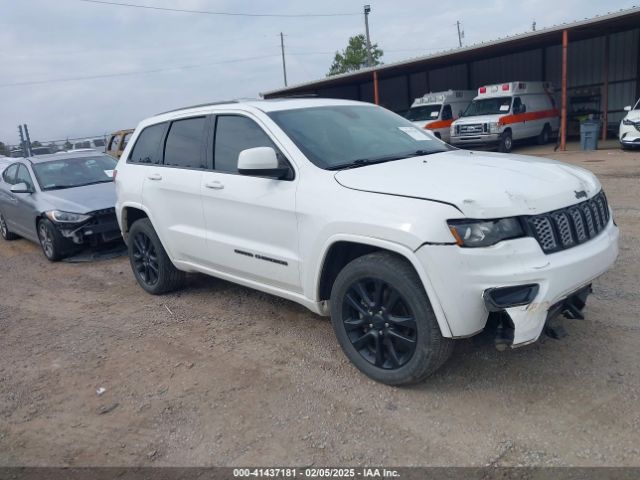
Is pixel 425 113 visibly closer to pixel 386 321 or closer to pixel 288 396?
pixel 386 321

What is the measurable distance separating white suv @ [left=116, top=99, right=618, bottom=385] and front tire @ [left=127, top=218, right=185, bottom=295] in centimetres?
38

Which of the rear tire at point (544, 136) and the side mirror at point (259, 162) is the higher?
the side mirror at point (259, 162)

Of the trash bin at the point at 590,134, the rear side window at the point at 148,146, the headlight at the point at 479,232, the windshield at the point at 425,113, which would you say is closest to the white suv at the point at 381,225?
the headlight at the point at 479,232

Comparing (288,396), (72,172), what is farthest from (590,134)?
(288,396)

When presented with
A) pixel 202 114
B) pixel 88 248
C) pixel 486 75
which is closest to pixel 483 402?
pixel 202 114

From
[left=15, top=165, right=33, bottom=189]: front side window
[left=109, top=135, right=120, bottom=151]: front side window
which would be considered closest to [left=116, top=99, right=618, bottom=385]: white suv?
[left=15, top=165, right=33, bottom=189]: front side window

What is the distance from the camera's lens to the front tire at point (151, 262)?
18.1 ft

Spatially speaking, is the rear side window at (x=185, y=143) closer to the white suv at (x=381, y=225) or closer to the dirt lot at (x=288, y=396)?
the white suv at (x=381, y=225)

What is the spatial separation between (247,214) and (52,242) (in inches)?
184

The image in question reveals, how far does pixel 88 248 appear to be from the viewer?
8.30 metres

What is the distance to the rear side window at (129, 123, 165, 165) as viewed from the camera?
216 inches

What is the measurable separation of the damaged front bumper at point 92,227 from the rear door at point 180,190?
2.51m

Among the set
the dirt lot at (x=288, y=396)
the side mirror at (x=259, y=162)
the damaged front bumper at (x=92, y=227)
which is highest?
the side mirror at (x=259, y=162)

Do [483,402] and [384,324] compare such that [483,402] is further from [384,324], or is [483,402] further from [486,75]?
[486,75]
